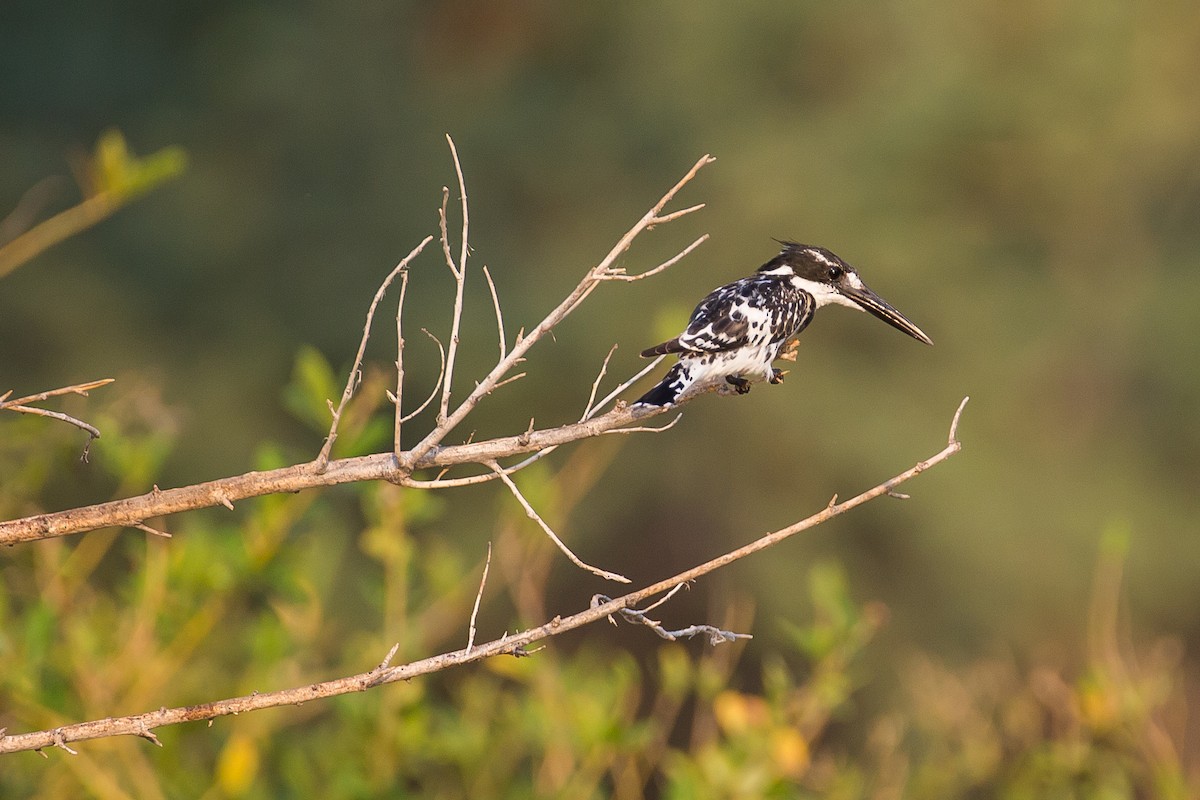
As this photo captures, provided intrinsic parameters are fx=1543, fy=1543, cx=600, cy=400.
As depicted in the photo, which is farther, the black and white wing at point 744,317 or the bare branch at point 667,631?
the black and white wing at point 744,317

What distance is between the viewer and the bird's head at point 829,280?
3301 millimetres

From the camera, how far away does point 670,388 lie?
8.89 ft

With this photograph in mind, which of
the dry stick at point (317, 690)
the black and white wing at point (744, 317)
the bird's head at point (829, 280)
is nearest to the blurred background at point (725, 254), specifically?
the bird's head at point (829, 280)

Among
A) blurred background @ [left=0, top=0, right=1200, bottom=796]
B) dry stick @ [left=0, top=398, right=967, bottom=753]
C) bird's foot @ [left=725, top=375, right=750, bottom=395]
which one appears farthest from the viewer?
blurred background @ [left=0, top=0, right=1200, bottom=796]

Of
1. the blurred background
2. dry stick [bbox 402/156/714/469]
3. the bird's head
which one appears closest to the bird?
the bird's head

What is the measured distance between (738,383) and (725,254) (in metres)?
8.07

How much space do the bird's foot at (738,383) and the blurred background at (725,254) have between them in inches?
255

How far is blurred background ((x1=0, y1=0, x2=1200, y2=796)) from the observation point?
34.2 ft

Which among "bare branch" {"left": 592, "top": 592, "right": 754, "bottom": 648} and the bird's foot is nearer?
"bare branch" {"left": 592, "top": 592, "right": 754, "bottom": 648}

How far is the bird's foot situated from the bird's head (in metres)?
0.46

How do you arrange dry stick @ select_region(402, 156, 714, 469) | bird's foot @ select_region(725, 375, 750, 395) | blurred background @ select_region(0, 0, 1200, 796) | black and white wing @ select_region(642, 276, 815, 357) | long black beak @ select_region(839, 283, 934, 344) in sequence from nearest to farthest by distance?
dry stick @ select_region(402, 156, 714, 469), bird's foot @ select_region(725, 375, 750, 395), black and white wing @ select_region(642, 276, 815, 357), long black beak @ select_region(839, 283, 934, 344), blurred background @ select_region(0, 0, 1200, 796)

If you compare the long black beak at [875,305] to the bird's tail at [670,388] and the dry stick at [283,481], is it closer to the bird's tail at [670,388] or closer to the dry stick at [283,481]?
the bird's tail at [670,388]

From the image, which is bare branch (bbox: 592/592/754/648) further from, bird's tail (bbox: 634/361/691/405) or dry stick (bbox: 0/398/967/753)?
bird's tail (bbox: 634/361/691/405)

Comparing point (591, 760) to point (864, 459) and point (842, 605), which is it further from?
point (864, 459)
